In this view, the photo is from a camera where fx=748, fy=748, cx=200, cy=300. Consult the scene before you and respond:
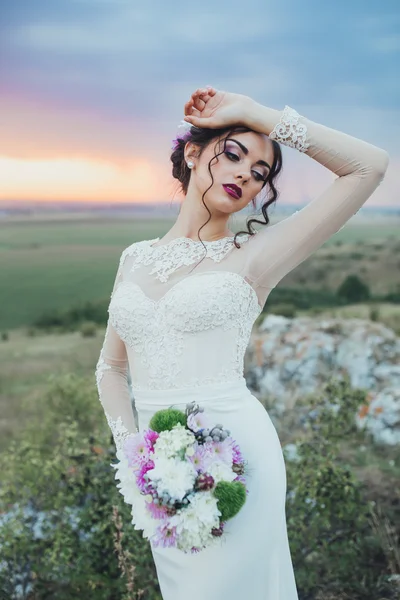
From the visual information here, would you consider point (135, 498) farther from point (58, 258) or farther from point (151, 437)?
point (58, 258)

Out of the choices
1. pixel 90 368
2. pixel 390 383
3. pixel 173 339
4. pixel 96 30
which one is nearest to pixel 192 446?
pixel 173 339

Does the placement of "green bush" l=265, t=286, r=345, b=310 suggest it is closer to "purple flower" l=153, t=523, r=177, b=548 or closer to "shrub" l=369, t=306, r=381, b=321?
"shrub" l=369, t=306, r=381, b=321

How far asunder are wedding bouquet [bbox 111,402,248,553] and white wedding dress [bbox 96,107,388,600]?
1.02ft

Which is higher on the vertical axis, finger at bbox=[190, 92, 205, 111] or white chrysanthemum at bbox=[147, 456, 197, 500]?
finger at bbox=[190, 92, 205, 111]

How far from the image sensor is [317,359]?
20.1 ft

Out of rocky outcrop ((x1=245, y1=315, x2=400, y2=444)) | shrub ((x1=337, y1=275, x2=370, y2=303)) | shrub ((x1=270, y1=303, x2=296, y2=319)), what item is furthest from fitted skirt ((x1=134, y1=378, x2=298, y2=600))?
shrub ((x1=337, y1=275, x2=370, y2=303))

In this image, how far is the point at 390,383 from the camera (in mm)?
5957

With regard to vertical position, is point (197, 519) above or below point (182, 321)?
below

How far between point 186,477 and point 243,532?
483mm

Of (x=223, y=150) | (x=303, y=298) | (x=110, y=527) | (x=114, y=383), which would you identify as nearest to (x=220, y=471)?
(x=114, y=383)

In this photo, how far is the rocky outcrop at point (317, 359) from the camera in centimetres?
601

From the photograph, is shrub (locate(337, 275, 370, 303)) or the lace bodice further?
shrub (locate(337, 275, 370, 303))

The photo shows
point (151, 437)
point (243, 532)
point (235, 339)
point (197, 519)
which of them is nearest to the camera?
point (197, 519)

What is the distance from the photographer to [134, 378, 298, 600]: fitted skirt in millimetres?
2295
